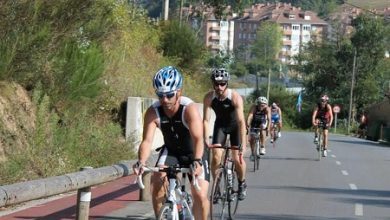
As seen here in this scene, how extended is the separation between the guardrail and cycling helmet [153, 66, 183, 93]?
1878 millimetres

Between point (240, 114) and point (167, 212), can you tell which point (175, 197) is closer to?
point (167, 212)

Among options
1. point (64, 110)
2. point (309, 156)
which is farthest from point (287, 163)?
point (64, 110)

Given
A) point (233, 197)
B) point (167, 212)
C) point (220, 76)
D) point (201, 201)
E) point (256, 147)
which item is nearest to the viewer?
point (167, 212)

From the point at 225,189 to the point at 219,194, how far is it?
0.55 ft

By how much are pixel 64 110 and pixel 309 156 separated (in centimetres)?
1220

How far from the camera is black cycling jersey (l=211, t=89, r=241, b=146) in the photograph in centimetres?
1271

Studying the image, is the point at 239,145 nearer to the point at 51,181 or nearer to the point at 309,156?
the point at 51,181

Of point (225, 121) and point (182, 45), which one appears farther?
point (182, 45)

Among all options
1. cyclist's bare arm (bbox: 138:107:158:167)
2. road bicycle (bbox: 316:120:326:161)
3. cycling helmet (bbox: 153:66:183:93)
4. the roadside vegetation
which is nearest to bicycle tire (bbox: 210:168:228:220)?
cyclist's bare arm (bbox: 138:107:158:167)

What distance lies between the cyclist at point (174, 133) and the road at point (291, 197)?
3575 mm

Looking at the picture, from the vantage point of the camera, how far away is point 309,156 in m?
29.7

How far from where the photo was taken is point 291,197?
1647cm

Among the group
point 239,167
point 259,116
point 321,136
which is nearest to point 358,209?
point 239,167

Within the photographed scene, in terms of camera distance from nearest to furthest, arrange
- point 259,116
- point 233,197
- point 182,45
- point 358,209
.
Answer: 1. point 233,197
2. point 358,209
3. point 259,116
4. point 182,45
